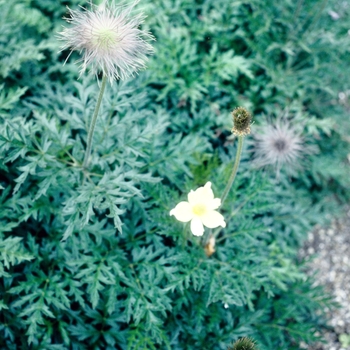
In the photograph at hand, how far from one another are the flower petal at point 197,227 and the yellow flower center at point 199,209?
1.3 inches

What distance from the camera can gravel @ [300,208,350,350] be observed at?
362cm

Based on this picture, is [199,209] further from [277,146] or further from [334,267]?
[334,267]

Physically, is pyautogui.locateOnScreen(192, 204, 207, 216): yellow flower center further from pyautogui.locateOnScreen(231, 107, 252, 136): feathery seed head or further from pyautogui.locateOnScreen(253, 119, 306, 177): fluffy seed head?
pyautogui.locateOnScreen(253, 119, 306, 177): fluffy seed head

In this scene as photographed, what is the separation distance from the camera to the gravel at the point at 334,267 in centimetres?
362

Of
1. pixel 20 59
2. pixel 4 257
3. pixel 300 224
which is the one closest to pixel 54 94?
pixel 20 59

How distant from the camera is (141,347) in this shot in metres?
2.79

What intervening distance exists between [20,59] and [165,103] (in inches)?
44.7

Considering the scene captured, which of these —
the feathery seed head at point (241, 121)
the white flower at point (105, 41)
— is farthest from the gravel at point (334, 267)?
the white flower at point (105, 41)

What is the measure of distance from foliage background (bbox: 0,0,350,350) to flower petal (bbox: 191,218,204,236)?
0.37 meters

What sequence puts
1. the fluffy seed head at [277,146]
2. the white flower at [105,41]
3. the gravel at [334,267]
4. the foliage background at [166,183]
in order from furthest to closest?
the gravel at [334,267]
the fluffy seed head at [277,146]
the foliage background at [166,183]
the white flower at [105,41]

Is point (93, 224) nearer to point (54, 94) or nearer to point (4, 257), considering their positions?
point (4, 257)

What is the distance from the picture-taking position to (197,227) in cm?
239

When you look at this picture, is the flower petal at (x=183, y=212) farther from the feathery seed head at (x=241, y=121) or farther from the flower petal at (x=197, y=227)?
the feathery seed head at (x=241, y=121)

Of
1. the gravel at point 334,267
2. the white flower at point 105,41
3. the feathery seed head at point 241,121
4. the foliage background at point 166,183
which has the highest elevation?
the white flower at point 105,41
